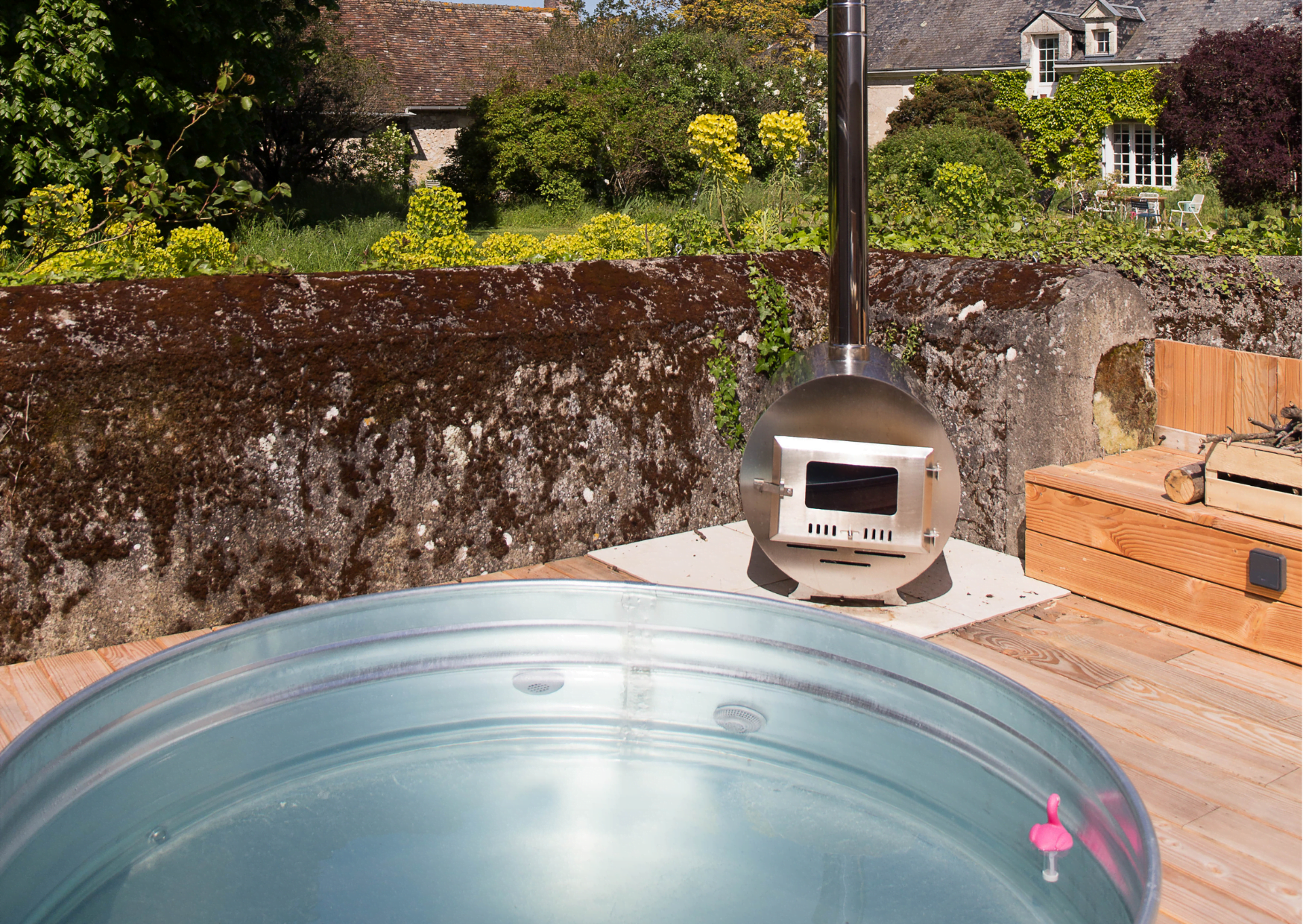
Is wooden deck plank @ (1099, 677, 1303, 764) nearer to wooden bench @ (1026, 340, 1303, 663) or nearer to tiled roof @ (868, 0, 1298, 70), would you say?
wooden bench @ (1026, 340, 1303, 663)

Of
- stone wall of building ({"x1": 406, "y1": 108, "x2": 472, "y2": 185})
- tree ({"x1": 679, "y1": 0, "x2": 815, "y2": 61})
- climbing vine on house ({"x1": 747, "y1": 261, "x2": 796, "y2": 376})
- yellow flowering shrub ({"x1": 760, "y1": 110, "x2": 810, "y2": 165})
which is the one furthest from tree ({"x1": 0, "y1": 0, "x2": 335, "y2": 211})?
tree ({"x1": 679, "y1": 0, "x2": 815, "y2": 61})

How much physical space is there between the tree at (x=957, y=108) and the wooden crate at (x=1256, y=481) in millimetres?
29392

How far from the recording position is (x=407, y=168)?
23016 mm

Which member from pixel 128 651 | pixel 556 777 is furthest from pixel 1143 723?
pixel 128 651

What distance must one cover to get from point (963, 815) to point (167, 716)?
1.52m

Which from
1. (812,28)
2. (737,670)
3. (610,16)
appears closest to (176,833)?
(737,670)

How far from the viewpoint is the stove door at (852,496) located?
130 inches

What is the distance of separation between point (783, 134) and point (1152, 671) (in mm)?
Answer: 3458

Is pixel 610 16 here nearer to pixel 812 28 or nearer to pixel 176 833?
pixel 812 28

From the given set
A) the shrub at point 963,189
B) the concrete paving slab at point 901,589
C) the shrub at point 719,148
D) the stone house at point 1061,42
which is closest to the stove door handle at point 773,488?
the concrete paving slab at point 901,589

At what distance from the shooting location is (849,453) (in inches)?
132

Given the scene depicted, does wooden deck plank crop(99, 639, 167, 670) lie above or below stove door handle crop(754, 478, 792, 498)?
below

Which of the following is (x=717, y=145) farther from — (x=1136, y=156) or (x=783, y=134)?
(x=1136, y=156)

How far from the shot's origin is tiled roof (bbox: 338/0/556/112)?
92.8ft
